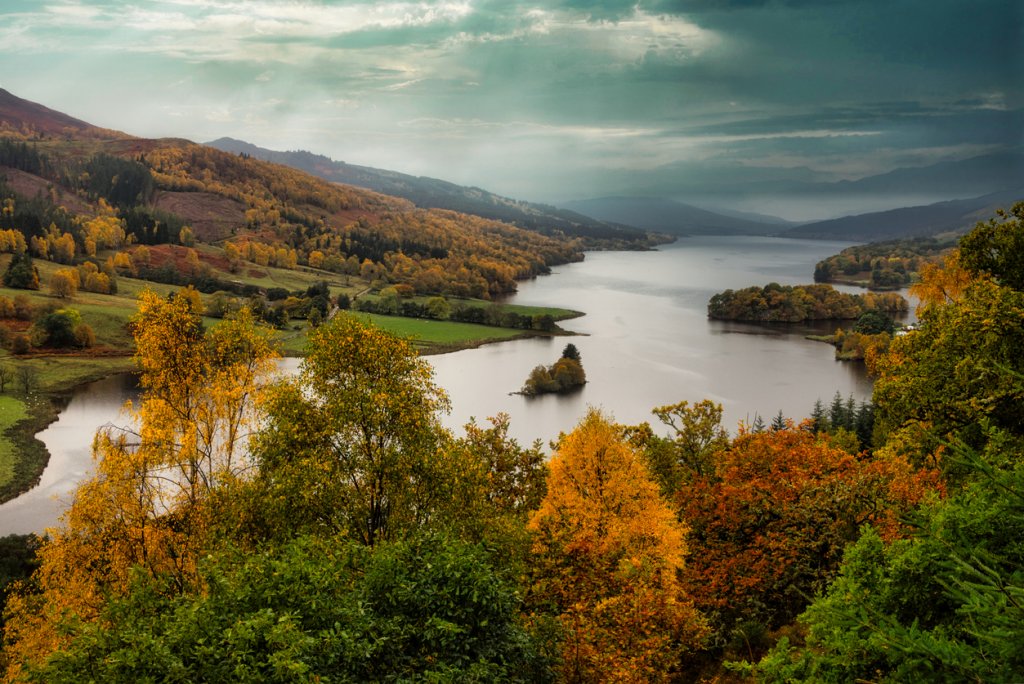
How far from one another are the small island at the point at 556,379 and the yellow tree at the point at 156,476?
50431 millimetres

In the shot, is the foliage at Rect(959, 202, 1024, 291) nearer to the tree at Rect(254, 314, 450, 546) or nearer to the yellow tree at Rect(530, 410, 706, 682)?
the yellow tree at Rect(530, 410, 706, 682)

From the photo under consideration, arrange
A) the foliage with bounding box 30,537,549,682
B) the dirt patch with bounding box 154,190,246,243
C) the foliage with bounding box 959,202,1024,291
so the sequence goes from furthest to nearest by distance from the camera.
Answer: the dirt patch with bounding box 154,190,246,243 → the foliage with bounding box 959,202,1024,291 → the foliage with bounding box 30,537,549,682

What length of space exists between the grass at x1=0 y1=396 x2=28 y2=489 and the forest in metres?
32.8

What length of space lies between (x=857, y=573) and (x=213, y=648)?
8.98 metres

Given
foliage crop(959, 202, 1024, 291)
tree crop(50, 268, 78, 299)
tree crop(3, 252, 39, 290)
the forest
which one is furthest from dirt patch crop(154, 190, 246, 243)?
foliage crop(959, 202, 1024, 291)

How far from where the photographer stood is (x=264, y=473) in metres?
14.0

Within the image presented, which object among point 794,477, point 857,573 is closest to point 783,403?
point 794,477

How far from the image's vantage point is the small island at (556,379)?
66812 millimetres

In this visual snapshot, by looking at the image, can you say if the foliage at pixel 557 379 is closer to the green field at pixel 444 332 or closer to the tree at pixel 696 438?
the green field at pixel 444 332

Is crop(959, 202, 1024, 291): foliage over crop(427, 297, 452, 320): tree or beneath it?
over

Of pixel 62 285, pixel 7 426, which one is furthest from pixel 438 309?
pixel 7 426

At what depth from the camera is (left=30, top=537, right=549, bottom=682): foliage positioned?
7.23m

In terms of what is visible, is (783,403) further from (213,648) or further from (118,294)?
(118,294)

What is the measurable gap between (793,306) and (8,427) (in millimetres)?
112924
